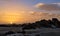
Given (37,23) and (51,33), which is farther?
(37,23)

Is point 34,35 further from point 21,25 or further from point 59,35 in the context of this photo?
point 21,25

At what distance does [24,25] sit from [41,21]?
105 inches

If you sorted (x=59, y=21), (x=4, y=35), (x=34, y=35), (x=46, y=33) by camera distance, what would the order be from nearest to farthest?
(x=46, y=33) → (x=34, y=35) → (x=4, y=35) → (x=59, y=21)

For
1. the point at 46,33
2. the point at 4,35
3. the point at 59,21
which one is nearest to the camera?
the point at 46,33

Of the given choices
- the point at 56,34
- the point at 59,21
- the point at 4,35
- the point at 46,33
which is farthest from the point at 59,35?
the point at 59,21

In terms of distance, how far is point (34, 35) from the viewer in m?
15.8

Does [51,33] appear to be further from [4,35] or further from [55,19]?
[55,19]

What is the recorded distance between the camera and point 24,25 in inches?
969

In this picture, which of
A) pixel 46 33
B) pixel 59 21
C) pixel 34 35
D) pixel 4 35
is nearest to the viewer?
pixel 46 33

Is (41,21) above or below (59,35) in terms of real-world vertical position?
above

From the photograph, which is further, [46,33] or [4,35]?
[4,35]

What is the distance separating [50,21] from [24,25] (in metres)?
3.93

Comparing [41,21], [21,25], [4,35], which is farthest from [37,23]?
[4,35]

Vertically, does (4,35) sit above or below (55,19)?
below
